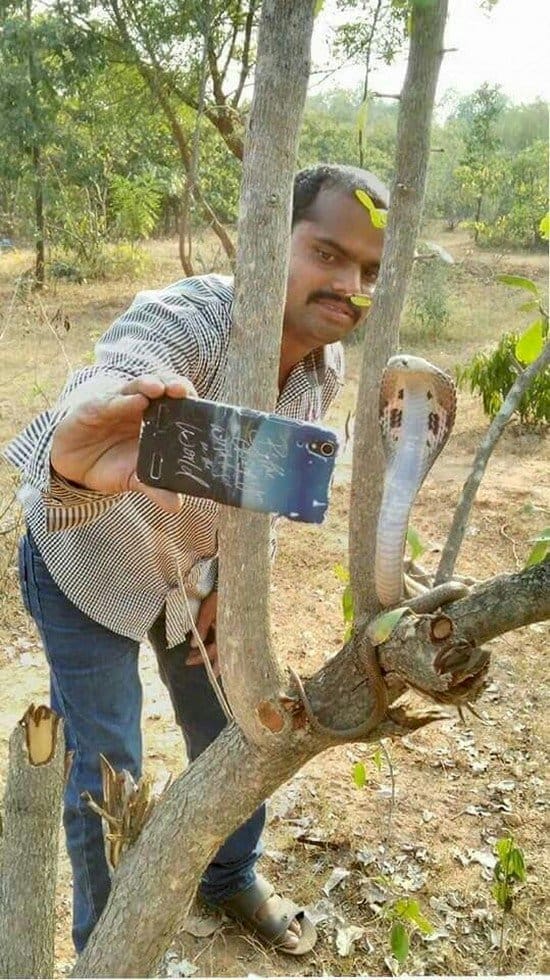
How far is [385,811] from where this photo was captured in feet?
9.01

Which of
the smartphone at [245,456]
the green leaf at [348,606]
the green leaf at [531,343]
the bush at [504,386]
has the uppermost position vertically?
the green leaf at [531,343]

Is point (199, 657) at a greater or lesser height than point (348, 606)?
lesser

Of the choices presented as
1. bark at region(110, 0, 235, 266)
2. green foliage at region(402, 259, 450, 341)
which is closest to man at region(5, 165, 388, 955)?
bark at region(110, 0, 235, 266)

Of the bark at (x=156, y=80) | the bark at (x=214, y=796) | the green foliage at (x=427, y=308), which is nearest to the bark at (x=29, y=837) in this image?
the bark at (x=214, y=796)

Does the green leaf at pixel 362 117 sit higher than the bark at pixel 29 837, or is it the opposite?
the green leaf at pixel 362 117

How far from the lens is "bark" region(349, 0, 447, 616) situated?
1.06 meters

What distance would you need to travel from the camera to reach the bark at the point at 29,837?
1.33 m

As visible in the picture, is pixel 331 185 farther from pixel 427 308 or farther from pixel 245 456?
pixel 427 308

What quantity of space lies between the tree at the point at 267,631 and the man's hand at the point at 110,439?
89 millimetres

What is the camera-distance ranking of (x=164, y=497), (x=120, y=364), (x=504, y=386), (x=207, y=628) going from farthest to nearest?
(x=504, y=386) → (x=207, y=628) → (x=120, y=364) → (x=164, y=497)

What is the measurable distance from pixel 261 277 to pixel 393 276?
0.83ft

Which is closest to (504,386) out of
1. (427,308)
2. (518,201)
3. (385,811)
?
(427,308)

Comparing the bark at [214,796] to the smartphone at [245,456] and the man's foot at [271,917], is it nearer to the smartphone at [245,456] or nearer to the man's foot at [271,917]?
the smartphone at [245,456]

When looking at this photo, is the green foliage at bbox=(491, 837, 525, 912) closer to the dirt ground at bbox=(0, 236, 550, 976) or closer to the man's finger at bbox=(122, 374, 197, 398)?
the dirt ground at bbox=(0, 236, 550, 976)
